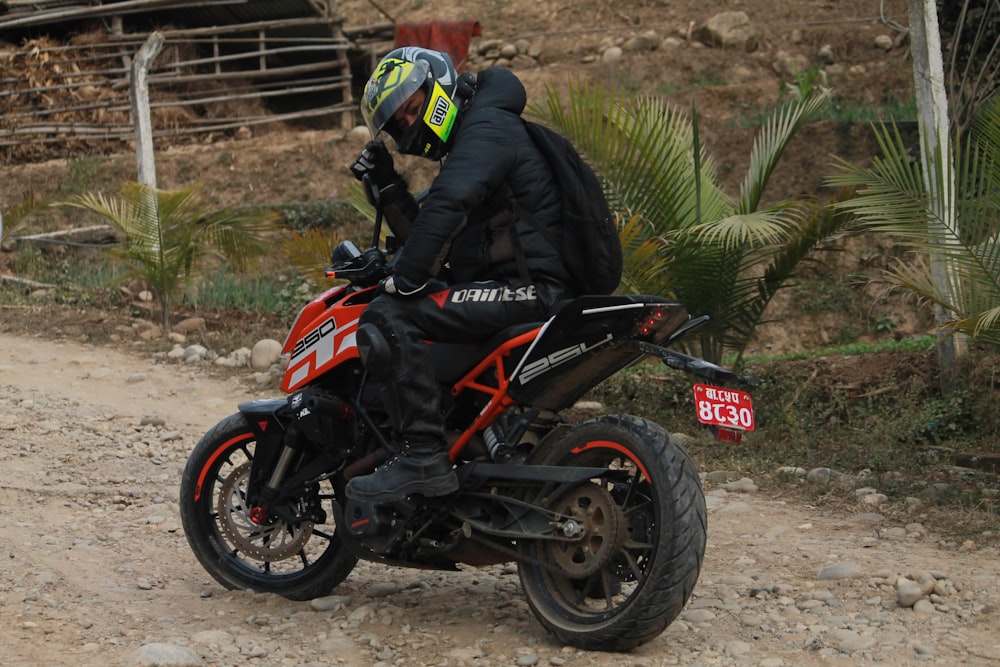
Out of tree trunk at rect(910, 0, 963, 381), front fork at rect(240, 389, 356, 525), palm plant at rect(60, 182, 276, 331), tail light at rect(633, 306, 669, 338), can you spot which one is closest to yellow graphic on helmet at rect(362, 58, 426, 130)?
front fork at rect(240, 389, 356, 525)

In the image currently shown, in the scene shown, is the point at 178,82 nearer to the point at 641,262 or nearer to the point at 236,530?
the point at 641,262

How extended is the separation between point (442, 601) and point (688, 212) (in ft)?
14.3

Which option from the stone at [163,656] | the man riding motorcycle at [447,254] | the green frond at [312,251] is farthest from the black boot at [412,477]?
the green frond at [312,251]

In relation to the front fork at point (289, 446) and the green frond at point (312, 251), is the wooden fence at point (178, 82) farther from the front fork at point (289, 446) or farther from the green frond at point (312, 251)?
the front fork at point (289, 446)

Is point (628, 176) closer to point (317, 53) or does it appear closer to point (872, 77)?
point (872, 77)

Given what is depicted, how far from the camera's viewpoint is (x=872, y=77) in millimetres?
19297

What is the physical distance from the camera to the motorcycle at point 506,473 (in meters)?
4.18

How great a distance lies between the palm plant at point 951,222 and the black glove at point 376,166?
9.21 ft

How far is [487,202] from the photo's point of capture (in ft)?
15.4

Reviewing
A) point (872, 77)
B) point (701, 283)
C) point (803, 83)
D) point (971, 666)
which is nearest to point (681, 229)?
point (701, 283)

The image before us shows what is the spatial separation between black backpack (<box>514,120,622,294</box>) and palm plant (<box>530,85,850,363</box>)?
134 inches

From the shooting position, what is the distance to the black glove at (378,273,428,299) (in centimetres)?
455

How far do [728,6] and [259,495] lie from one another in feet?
64.2

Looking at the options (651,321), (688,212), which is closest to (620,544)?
(651,321)
